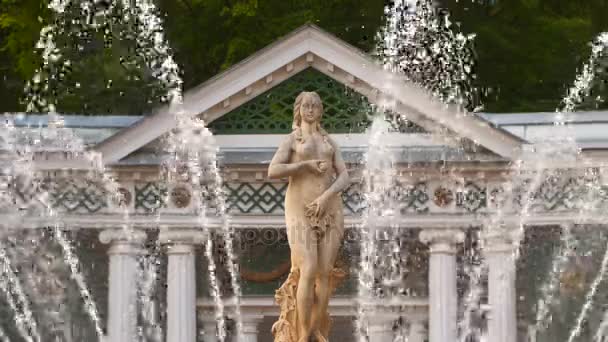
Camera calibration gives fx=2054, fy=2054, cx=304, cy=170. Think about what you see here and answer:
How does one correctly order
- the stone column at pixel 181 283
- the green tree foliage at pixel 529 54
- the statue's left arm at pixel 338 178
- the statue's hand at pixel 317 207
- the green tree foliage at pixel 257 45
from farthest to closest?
the green tree foliage at pixel 529 54 → the green tree foliage at pixel 257 45 → the stone column at pixel 181 283 → the statue's left arm at pixel 338 178 → the statue's hand at pixel 317 207

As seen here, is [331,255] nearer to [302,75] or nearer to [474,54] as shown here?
[302,75]

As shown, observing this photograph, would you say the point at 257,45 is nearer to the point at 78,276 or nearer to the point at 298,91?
the point at 298,91

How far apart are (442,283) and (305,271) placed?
14.9 m

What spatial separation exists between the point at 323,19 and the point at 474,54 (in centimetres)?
308

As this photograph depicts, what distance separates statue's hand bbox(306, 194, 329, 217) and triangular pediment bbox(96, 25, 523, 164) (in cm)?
1490

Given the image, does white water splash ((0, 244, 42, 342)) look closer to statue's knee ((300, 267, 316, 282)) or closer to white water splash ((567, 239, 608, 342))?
white water splash ((567, 239, 608, 342))

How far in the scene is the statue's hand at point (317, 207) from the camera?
50.2 ft

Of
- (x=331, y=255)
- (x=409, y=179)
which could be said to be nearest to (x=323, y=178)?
(x=331, y=255)

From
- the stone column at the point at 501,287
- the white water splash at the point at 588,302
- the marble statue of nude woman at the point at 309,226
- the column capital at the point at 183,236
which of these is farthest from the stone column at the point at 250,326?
the marble statue of nude woman at the point at 309,226

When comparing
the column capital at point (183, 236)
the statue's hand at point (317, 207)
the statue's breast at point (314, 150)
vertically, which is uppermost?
the column capital at point (183, 236)

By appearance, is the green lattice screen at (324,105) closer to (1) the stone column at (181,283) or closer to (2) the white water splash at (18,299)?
(1) the stone column at (181,283)

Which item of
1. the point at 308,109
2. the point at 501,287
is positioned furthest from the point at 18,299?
the point at 308,109

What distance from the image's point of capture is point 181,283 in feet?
99.5

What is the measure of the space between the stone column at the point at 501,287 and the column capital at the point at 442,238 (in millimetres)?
517
